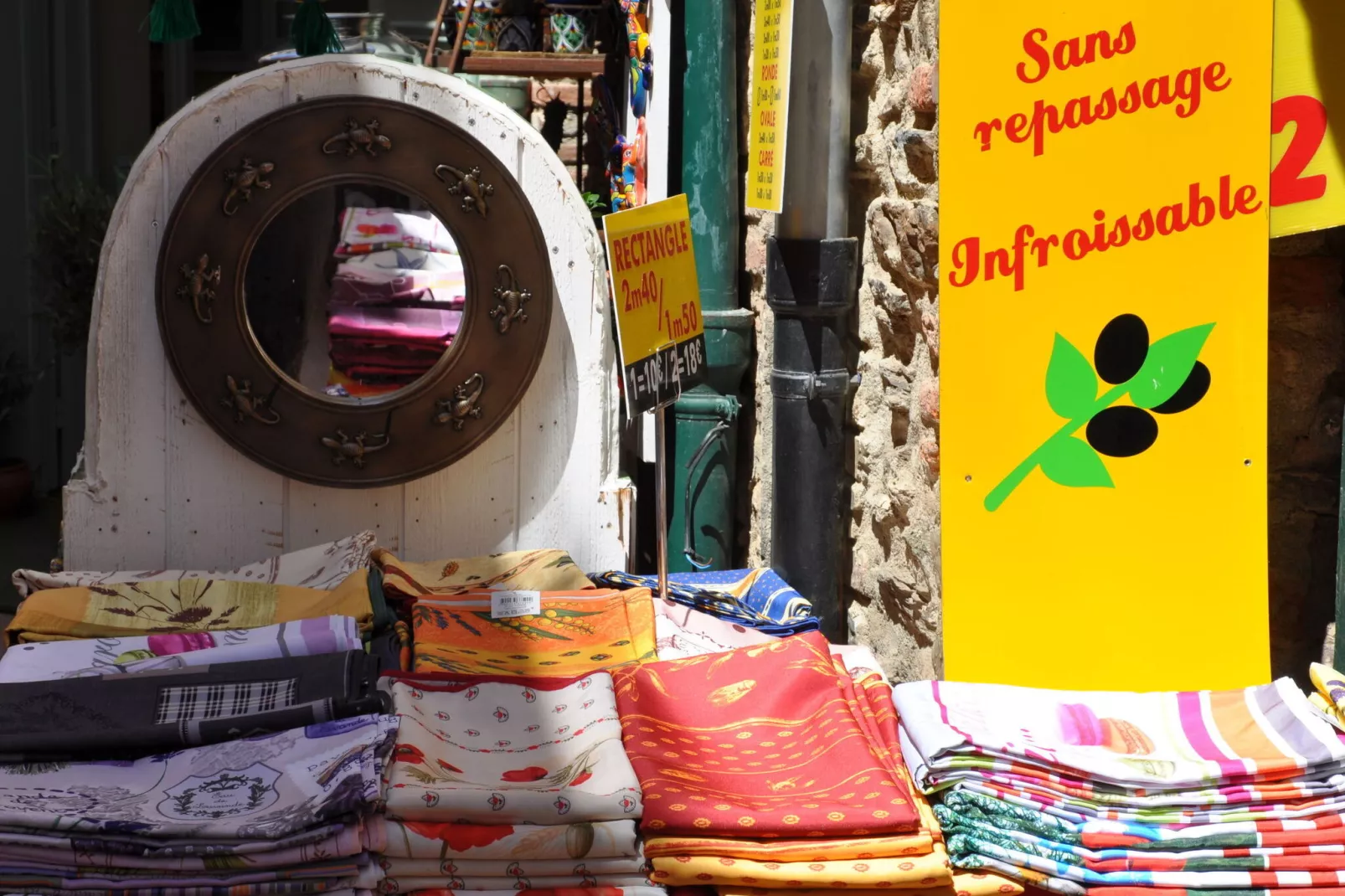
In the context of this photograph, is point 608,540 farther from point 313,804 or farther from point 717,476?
point 313,804

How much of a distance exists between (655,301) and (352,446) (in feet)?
2.24

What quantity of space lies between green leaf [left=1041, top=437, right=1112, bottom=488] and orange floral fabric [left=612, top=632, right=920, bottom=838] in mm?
443

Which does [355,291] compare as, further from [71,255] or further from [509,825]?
[71,255]

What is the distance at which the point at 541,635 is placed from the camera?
2.24 m

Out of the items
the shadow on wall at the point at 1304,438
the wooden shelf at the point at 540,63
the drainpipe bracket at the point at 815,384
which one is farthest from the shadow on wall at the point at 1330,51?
the wooden shelf at the point at 540,63

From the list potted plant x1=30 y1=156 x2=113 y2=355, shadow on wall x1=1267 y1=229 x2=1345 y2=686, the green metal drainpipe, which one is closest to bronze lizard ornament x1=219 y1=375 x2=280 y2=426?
the green metal drainpipe

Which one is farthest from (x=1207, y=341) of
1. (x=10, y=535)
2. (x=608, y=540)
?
(x=10, y=535)

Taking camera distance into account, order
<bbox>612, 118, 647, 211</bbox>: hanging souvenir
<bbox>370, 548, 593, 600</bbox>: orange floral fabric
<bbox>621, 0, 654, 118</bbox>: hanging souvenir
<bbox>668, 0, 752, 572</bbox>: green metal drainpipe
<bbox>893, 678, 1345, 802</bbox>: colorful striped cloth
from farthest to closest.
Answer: <bbox>612, 118, 647, 211</bbox>: hanging souvenir
<bbox>621, 0, 654, 118</bbox>: hanging souvenir
<bbox>668, 0, 752, 572</bbox>: green metal drainpipe
<bbox>370, 548, 593, 600</bbox>: orange floral fabric
<bbox>893, 678, 1345, 802</bbox>: colorful striped cloth

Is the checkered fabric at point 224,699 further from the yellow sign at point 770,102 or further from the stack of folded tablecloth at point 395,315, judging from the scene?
the yellow sign at point 770,102

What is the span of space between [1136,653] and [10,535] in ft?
15.9

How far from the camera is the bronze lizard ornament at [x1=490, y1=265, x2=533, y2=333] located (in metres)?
2.63

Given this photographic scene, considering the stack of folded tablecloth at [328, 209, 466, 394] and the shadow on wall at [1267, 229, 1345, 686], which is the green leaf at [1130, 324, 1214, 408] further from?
the stack of folded tablecloth at [328, 209, 466, 394]

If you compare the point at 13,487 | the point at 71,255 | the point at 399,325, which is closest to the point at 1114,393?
the point at 399,325

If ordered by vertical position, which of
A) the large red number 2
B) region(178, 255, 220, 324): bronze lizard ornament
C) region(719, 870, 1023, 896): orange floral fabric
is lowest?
region(719, 870, 1023, 896): orange floral fabric
